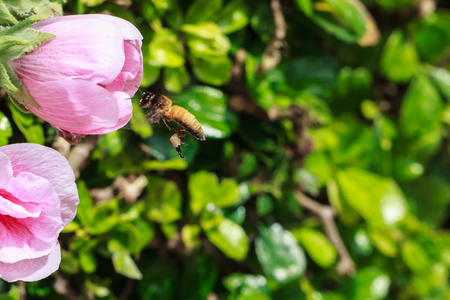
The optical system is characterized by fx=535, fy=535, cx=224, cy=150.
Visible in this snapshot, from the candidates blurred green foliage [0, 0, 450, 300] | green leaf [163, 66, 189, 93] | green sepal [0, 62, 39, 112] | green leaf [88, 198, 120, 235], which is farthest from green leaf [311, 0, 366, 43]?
green sepal [0, 62, 39, 112]

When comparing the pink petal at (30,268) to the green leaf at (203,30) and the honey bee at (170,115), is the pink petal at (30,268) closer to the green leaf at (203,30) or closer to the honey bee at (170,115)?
the honey bee at (170,115)

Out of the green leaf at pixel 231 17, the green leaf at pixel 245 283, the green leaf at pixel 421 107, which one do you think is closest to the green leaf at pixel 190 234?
the green leaf at pixel 245 283

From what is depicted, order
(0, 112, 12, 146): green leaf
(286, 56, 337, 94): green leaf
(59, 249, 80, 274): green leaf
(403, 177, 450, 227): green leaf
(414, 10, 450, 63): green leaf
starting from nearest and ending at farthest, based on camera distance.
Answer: (0, 112, 12, 146): green leaf → (59, 249, 80, 274): green leaf → (286, 56, 337, 94): green leaf → (414, 10, 450, 63): green leaf → (403, 177, 450, 227): green leaf

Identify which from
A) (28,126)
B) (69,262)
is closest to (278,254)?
(69,262)

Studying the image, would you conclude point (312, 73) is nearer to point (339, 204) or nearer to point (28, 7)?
point (339, 204)

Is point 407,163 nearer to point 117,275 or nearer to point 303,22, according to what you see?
point 303,22

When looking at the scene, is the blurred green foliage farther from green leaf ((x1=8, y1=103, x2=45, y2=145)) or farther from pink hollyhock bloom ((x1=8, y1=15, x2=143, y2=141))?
pink hollyhock bloom ((x1=8, y1=15, x2=143, y2=141))
